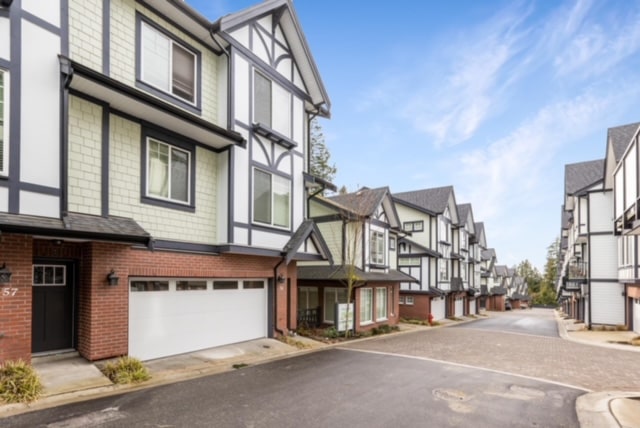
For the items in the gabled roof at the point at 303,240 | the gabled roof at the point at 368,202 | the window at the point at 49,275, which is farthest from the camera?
the gabled roof at the point at 368,202

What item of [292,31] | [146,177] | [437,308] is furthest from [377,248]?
[146,177]

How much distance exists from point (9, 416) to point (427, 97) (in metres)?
31.0

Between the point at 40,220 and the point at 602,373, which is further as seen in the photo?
the point at 602,373

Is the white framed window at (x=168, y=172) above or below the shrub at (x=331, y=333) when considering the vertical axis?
above

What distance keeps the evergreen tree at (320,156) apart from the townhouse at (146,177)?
20.8 meters

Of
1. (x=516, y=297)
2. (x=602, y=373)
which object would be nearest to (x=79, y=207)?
(x=602, y=373)

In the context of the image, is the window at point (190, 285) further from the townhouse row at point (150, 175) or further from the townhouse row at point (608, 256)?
the townhouse row at point (608, 256)

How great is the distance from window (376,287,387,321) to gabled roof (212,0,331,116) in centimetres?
1121

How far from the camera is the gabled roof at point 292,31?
39.9 ft

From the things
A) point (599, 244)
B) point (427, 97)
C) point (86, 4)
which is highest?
point (427, 97)

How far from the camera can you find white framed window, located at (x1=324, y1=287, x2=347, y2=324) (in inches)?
784

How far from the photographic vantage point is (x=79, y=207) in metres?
8.54

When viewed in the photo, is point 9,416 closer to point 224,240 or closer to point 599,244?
Answer: point 224,240

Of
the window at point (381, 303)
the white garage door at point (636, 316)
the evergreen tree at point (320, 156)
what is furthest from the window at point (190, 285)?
the evergreen tree at point (320, 156)
